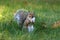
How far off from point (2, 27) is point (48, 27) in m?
1.13

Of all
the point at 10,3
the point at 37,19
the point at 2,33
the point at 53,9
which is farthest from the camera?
the point at 10,3

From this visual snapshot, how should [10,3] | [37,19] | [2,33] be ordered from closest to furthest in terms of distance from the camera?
[2,33]
[37,19]
[10,3]

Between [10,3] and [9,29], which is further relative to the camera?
[10,3]

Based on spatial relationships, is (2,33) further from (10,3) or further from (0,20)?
(10,3)

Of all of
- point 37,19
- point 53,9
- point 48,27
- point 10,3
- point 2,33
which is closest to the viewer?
point 2,33

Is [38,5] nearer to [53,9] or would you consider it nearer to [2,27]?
[53,9]

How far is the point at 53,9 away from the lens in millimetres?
10492

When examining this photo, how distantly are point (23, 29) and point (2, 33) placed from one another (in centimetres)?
56

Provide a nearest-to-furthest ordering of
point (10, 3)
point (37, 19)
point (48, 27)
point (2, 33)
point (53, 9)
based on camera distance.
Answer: point (2, 33) → point (48, 27) → point (37, 19) → point (53, 9) → point (10, 3)

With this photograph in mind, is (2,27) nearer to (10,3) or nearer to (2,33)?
(2,33)

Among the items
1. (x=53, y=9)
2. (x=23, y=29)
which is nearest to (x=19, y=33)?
(x=23, y=29)

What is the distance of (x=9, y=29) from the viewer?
7.16m

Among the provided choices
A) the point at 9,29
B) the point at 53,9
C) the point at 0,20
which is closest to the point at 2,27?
the point at 9,29

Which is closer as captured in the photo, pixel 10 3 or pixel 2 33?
pixel 2 33
